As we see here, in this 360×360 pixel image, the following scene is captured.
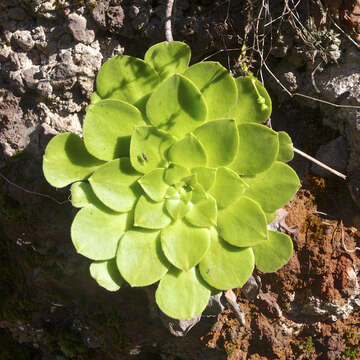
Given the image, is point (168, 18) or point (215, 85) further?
point (168, 18)

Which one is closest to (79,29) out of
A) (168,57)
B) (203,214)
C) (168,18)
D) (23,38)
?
(23,38)

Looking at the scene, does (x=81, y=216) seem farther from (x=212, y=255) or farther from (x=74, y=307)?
(x=74, y=307)

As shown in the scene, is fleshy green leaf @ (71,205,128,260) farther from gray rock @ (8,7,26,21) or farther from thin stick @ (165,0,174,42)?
gray rock @ (8,7,26,21)

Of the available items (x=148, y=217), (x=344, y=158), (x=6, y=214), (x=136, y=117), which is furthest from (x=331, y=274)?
(x=6, y=214)

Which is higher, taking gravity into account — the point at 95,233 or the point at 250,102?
the point at 250,102

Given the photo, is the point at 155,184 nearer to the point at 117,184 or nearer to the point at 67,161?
the point at 117,184

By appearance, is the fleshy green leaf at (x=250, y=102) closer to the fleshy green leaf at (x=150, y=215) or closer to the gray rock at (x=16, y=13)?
the fleshy green leaf at (x=150, y=215)

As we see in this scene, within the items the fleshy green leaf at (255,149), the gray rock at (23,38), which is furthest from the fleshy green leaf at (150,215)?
the gray rock at (23,38)
